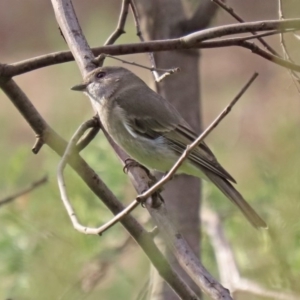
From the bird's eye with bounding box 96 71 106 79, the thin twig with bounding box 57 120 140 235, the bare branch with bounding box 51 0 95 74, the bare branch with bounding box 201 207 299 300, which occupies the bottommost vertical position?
the bare branch with bounding box 201 207 299 300

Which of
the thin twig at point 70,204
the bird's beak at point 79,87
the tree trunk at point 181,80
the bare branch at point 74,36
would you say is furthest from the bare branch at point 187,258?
the bird's beak at point 79,87

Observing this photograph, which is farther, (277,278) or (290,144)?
(290,144)

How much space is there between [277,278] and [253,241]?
0.50 metres

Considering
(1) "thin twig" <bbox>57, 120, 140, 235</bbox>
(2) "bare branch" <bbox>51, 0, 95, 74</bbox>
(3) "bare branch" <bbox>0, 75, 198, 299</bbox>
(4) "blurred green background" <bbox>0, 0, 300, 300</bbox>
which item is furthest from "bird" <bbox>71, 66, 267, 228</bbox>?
(3) "bare branch" <bbox>0, 75, 198, 299</bbox>

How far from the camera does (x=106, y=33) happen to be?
6.64 meters

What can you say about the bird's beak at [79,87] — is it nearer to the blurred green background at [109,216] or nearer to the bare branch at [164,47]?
the blurred green background at [109,216]

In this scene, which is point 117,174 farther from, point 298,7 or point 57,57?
point 298,7

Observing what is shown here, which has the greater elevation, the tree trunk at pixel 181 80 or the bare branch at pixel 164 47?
the bare branch at pixel 164 47

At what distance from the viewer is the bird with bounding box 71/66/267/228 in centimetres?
329

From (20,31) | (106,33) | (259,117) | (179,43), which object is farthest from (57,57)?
(20,31)

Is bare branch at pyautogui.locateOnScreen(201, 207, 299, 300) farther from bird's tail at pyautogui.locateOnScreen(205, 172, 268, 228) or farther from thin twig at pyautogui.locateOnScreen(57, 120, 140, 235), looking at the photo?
thin twig at pyautogui.locateOnScreen(57, 120, 140, 235)

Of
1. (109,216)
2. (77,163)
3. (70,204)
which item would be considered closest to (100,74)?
(109,216)

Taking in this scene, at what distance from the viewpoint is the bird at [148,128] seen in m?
3.29

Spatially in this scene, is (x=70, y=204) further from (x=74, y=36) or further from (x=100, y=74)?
(x=100, y=74)
